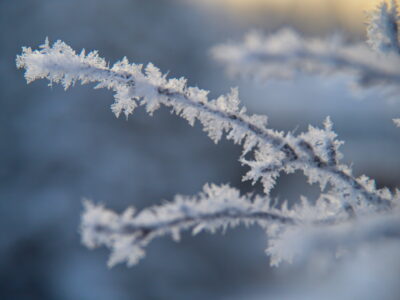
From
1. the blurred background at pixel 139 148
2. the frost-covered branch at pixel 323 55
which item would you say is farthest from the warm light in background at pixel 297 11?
the frost-covered branch at pixel 323 55

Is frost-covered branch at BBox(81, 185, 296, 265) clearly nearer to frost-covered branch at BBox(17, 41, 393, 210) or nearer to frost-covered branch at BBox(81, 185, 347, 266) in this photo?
frost-covered branch at BBox(81, 185, 347, 266)

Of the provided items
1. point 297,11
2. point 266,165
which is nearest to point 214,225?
point 266,165

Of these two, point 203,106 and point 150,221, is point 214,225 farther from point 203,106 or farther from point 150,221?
point 203,106

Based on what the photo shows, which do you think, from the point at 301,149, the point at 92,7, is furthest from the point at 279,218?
the point at 92,7

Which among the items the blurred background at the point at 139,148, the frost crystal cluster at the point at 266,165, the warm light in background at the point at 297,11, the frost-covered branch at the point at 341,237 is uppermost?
the warm light in background at the point at 297,11

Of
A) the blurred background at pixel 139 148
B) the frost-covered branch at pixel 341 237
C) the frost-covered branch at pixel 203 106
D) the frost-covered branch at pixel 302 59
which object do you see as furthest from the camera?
the blurred background at pixel 139 148

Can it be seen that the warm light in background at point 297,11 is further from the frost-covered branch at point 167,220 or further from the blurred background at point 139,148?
the frost-covered branch at point 167,220
